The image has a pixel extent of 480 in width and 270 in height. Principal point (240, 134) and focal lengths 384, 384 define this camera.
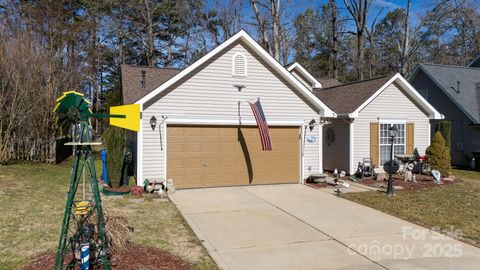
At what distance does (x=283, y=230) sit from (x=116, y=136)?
657cm

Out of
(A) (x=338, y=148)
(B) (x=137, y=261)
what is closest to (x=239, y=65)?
(A) (x=338, y=148)

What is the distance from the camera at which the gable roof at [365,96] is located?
1524 centimetres

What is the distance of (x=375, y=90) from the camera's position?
15.5 metres

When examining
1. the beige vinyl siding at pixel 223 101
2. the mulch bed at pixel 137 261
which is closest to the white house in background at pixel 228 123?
the beige vinyl siding at pixel 223 101

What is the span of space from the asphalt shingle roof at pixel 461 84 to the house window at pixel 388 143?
526 centimetres

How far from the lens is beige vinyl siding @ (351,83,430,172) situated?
609 inches

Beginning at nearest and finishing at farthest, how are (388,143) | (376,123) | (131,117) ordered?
A: 1. (131,117)
2. (376,123)
3. (388,143)

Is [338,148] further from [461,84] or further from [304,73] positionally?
[461,84]

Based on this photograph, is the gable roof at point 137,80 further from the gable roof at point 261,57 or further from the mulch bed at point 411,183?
the mulch bed at point 411,183

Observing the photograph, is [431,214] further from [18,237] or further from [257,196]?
[18,237]

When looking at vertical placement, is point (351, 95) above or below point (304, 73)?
below

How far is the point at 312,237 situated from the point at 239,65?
711cm

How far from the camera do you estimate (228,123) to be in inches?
493

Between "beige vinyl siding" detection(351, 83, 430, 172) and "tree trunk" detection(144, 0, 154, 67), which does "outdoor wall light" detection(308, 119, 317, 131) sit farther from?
"tree trunk" detection(144, 0, 154, 67)
